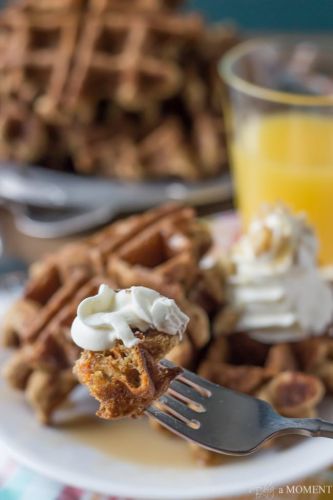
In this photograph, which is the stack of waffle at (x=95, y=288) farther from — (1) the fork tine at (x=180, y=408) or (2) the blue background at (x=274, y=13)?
(2) the blue background at (x=274, y=13)

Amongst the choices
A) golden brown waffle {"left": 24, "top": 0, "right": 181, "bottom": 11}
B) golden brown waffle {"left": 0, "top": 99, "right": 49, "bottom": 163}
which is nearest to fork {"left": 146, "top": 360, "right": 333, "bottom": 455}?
golden brown waffle {"left": 0, "top": 99, "right": 49, "bottom": 163}

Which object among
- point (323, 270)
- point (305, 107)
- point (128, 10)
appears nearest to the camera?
point (323, 270)

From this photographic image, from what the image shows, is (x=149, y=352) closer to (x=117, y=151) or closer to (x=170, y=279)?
(x=170, y=279)

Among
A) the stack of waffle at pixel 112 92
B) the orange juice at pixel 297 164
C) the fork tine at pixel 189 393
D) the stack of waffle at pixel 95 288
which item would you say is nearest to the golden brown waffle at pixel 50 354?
the stack of waffle at pixel 95 288

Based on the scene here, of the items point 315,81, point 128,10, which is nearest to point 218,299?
point 315,81

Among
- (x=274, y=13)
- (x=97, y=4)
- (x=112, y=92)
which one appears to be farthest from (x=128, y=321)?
(x=274, y=13)

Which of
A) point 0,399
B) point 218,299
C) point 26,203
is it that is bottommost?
point 26,203
